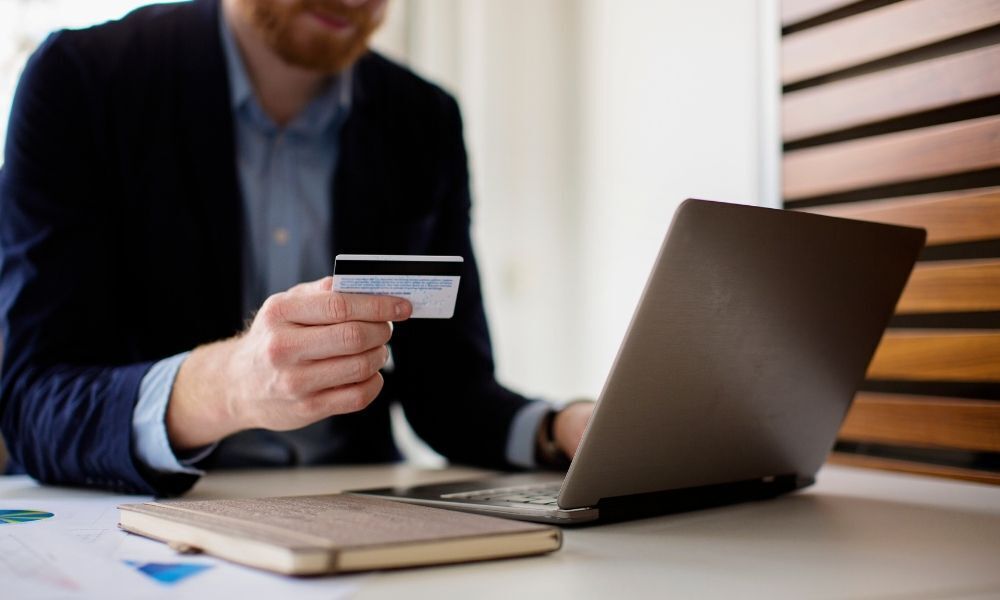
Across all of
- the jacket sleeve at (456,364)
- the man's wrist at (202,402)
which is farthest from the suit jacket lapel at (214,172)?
the man's wrist at (202,402)

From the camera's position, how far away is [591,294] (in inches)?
103

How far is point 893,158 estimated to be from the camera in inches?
48.9

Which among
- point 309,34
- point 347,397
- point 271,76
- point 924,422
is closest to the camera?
point 347,397

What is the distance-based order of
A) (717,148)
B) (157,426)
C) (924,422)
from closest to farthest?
(157,426), (924,422), (717,148)

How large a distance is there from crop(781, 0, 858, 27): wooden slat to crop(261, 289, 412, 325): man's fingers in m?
0.97

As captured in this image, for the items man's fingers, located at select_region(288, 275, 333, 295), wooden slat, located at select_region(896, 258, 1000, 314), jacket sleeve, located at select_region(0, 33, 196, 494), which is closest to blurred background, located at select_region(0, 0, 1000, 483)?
wooden slat, located at select_region(896, 258, 1000, 314)

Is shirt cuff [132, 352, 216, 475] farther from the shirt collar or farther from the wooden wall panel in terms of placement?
the wooden wall panel

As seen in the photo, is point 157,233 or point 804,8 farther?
point 804,8

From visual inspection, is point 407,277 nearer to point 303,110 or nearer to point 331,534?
point 331,534

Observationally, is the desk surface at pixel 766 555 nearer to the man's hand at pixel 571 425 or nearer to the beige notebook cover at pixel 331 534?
the beige notebook cover at pixel 331 534

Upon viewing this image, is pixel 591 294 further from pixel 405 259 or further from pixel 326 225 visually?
pixel 405 259

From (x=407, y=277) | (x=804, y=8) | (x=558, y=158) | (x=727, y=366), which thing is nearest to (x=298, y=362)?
(x=407, y=277)

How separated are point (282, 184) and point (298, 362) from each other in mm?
710

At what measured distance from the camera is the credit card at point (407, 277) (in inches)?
26.4
